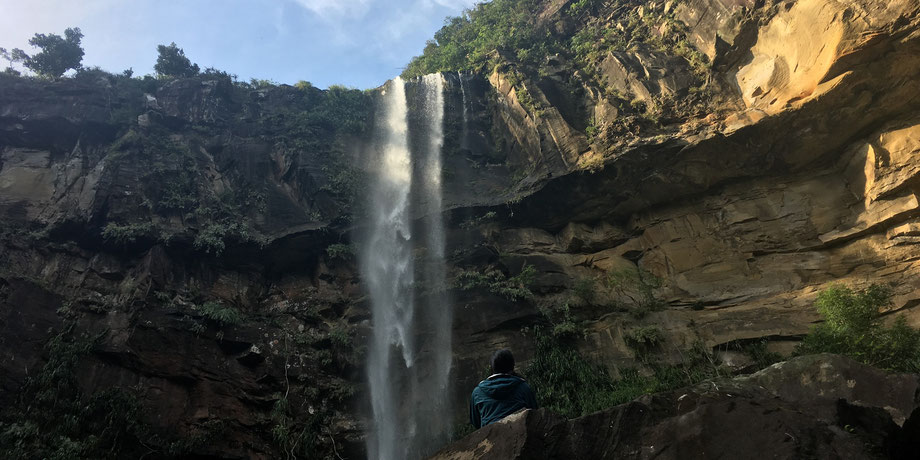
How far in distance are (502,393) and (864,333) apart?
9.12 metres

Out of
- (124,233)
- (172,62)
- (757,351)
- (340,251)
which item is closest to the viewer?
(757,351)

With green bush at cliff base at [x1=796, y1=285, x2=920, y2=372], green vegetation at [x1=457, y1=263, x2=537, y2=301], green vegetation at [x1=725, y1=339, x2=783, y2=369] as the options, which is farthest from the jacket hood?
green vegetation at [x1=457, y1=263, x2=537, y2=301]

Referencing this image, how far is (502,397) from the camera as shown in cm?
456

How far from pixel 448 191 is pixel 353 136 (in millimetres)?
5823

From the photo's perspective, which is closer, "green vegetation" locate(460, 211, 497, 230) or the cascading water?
the cascading water

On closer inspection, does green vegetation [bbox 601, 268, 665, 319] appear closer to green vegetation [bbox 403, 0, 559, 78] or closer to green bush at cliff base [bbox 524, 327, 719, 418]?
green bush at cliff base [bbox 524, 327, 719, 418]

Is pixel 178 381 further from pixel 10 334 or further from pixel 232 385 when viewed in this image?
pixel 10 334

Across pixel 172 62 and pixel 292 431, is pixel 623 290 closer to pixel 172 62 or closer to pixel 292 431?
pixel 292 431

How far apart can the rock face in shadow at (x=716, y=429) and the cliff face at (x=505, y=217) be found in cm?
773

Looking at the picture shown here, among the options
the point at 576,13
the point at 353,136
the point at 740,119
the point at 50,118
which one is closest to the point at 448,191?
the point at 353,136

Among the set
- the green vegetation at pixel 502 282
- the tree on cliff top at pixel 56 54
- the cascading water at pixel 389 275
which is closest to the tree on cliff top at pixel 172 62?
the tree on cliff top at pixel 56 54

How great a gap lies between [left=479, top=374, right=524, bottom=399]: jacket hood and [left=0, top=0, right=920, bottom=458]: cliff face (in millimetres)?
8539

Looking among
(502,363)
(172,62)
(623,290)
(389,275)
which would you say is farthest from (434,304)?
(172,62)

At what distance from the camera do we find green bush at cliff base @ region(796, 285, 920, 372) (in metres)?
9.01
